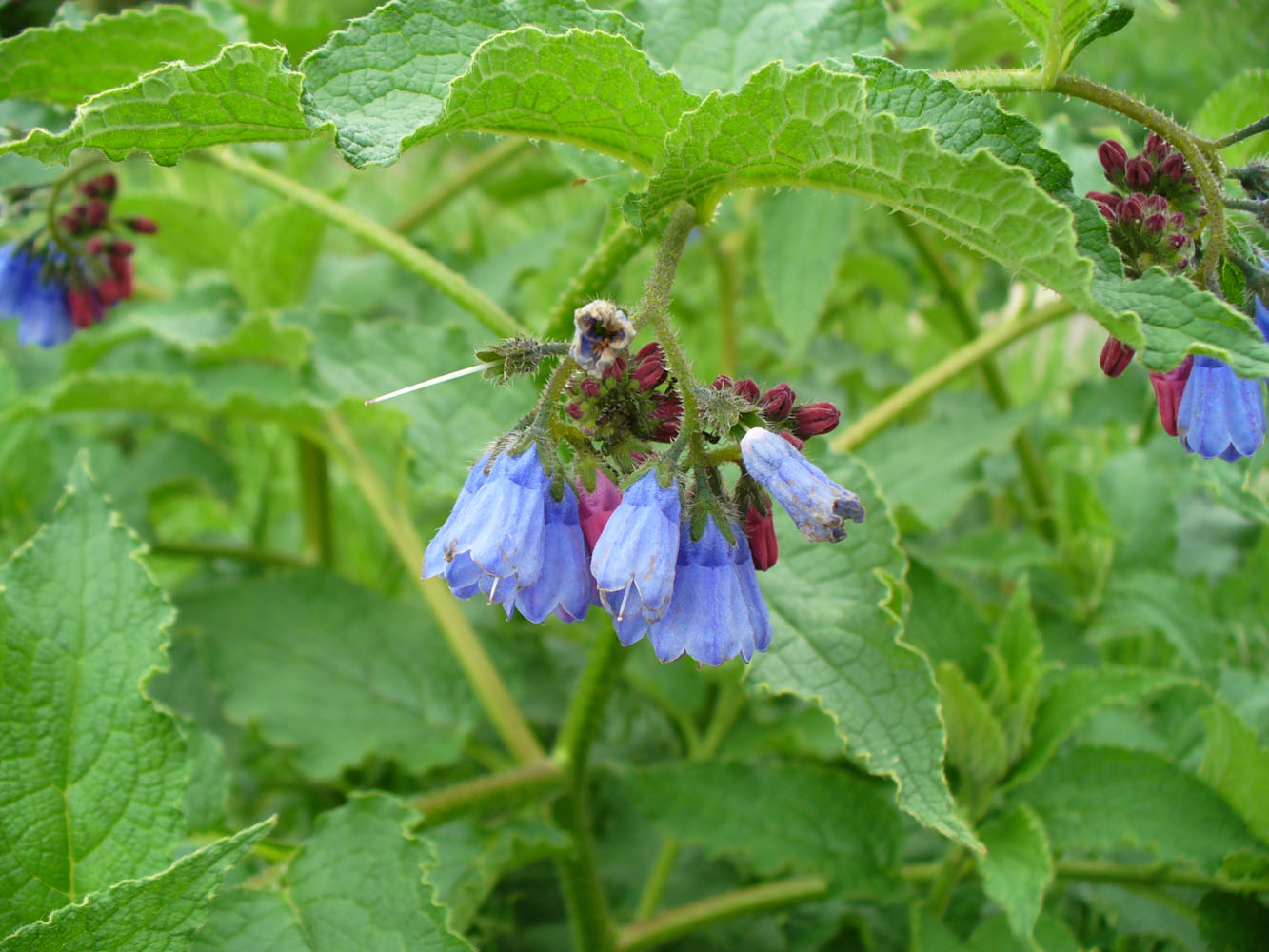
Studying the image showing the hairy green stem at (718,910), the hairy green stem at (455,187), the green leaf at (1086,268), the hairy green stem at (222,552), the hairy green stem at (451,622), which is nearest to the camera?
the green leaf at (1086,268)

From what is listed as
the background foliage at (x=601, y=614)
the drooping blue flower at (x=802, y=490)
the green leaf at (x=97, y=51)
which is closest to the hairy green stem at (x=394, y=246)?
the background foliage at (x=601, y=614)

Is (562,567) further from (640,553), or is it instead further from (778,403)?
(778,403)

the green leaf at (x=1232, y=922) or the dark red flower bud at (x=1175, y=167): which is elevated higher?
the dark red flower bud at (x=1175, y=167)

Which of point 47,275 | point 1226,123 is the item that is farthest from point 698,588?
point 47,275

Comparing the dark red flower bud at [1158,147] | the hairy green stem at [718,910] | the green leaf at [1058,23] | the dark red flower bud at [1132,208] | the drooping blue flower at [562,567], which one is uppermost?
the green leaf at [1058,23]

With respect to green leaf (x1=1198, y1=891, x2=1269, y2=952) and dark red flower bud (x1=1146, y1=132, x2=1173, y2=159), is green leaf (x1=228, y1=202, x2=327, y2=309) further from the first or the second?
green leaf (x1=1198, y1=891, x2=1269, y2=952)

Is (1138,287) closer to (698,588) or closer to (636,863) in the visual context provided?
(698,588)

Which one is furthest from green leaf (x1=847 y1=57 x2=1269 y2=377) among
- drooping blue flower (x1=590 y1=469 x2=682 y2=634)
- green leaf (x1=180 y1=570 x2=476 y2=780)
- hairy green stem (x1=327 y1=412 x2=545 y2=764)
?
green leaf (x1=180 y1=570 x2=476 y2=780)

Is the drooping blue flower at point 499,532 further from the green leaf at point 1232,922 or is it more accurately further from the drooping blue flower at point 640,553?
the green leaf at point 1232,922
